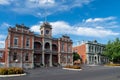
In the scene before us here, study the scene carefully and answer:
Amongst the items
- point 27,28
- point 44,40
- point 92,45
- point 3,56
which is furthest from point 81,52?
point 3,56

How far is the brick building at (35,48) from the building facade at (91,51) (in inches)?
494

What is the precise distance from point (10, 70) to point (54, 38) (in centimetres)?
3009

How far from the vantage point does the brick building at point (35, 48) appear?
42500mm

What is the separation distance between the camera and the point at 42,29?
50.6 m

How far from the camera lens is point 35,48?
48844mm

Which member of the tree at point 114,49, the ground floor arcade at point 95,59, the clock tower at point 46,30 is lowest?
the ground floor arcade at point 95,59

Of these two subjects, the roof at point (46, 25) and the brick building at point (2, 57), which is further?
the roof at point (46, 25)

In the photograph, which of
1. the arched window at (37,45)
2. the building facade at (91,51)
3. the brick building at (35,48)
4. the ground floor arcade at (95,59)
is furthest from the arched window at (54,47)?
the ground floor arcade at (95,59)

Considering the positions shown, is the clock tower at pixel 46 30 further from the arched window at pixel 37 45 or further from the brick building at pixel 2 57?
the brick building at pixel 2 57

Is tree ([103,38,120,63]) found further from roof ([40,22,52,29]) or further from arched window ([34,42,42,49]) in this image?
arched window ([34,42,42,49])

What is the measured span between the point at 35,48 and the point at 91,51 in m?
29.3

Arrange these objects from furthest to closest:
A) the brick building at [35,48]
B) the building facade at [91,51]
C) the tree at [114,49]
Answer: the building facade at [91,51], the tree at [114,49], the brick building at [35,48]

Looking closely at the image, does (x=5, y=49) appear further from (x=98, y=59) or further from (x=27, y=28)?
(x=98, y=59)

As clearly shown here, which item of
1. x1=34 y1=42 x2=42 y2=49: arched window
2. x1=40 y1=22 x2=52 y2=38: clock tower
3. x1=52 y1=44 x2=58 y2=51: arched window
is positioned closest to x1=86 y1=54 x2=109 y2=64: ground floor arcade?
x1=52 y1=44 x2=58 y2=51: arched window
